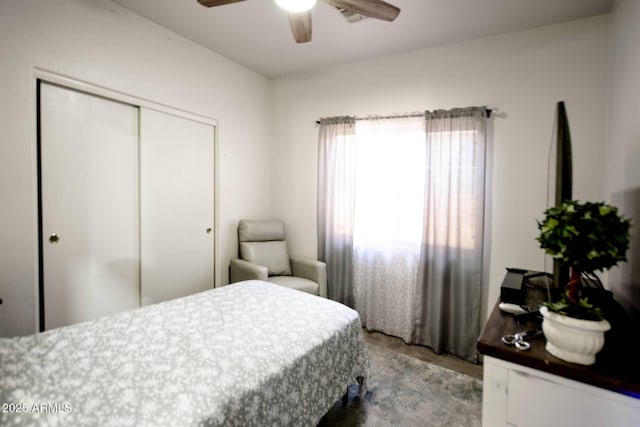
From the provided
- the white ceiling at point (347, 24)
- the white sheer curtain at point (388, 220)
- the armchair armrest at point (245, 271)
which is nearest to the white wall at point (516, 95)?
the white ceiling at point (347, 24)

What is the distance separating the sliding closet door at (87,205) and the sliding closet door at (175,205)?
92 millimetres

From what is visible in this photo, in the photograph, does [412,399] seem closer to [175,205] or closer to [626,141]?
[626,141]

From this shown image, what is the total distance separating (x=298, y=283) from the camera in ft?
9.71

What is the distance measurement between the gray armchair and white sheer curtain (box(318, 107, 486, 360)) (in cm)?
25

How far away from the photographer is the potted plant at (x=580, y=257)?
0.82m

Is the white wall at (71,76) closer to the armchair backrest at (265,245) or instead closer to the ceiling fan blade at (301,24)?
the armchair backrest at (265,245)

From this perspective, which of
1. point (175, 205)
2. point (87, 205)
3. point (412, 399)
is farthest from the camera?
point (175, 205)

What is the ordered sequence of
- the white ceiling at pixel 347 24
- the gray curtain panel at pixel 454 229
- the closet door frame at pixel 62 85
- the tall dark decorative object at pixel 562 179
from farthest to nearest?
the gray curtain panel at pixel 454 229 → the white ceiling at pixel 347 24 → the closet door frame at pixel 62 85 → the tall dark decorative object at pixel 562 179

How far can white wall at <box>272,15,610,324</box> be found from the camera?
2.19 metres

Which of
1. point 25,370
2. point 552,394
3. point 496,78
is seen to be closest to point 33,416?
point 25,370

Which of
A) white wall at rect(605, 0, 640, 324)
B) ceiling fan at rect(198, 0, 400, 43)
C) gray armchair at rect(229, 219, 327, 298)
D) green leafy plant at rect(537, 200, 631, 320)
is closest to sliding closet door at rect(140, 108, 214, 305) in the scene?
gray armchair at rect(229, 219, 327, 298)

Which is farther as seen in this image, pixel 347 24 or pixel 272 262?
pixel 272 262

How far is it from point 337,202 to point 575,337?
2.47 meters

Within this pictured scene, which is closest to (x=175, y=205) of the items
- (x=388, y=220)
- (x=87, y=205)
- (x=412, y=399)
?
(x=87, y=205)
